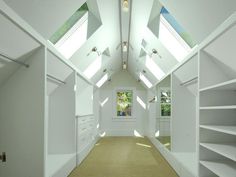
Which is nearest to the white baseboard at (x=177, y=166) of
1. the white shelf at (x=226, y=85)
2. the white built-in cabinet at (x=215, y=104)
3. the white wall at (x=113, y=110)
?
the white built-in cabinet at (x=215, y=104)

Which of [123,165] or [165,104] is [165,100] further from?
[123,165]

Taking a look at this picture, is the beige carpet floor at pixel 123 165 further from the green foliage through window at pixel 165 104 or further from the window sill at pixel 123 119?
the window sill at pixel 123 119

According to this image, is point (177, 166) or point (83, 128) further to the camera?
point (83, 128)

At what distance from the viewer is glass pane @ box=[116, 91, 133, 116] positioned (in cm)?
958

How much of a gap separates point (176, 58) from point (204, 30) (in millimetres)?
1698

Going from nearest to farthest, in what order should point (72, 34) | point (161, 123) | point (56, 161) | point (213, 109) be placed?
1. point (213, 109)
2. point (72, 34)
3. point (56, 161)
4. point (161, 123)

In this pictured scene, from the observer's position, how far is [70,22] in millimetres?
3604

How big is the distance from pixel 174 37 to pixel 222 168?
7.46 feet

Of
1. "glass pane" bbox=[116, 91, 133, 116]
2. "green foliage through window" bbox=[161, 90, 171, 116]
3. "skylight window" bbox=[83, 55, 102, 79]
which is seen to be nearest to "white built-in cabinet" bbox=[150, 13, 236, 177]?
"skylight window" bbox=[83, 55, 102, 79]

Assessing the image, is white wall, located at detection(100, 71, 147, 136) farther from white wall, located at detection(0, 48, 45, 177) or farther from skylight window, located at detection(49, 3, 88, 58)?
white wall, located at detection(0, 48, 45, 177)

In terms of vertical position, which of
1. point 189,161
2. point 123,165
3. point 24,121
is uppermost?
point 24,121

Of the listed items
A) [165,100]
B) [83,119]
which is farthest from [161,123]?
[83,119]

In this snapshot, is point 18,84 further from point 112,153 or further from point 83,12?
point 112,153

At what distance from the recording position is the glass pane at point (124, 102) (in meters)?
9.58
